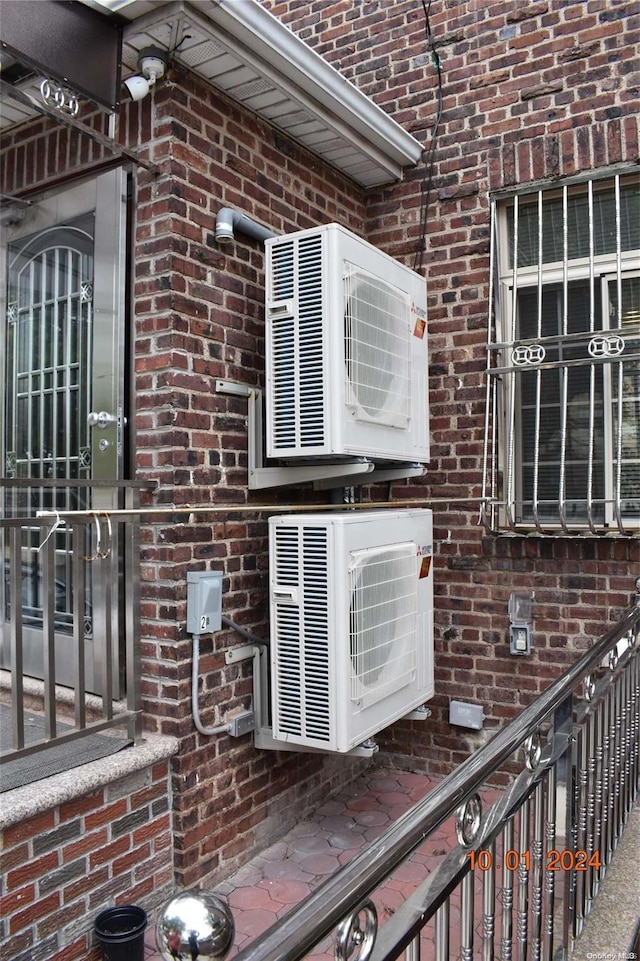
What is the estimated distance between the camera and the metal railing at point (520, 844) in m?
1.05

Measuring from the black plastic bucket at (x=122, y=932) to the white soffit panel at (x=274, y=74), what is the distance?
2.83 metres

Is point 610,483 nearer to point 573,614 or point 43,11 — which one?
point 573,614

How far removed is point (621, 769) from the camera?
247 cm

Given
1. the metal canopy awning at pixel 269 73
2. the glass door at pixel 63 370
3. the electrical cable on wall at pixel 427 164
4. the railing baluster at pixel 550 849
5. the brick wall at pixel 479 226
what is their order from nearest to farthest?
the railing baluster at pixel 550 849
the metal canopy awning at pixel 269 73
the glass door at pixel 63 370
the brick wall at pixel 479 226
the electrical cable on wall at pixel 427 164

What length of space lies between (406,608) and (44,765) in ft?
4.92

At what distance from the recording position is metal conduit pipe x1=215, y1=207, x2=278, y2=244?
2.75 metres

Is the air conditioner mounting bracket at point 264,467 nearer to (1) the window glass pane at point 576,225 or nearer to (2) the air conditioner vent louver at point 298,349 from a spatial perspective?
(2) the air conditioner vent louver at point 298,349

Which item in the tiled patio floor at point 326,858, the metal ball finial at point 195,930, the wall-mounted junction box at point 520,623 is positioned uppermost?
the metal ball finial at point 195,930

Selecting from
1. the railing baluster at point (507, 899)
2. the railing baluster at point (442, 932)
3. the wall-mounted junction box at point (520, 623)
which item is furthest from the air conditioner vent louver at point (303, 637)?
the railing baluster at point (442, 932)

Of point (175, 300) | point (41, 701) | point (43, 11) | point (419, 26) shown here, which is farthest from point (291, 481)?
point (419, 26)

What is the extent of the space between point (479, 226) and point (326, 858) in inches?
115

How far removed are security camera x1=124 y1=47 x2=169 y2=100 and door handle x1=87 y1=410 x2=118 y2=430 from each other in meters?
1.12

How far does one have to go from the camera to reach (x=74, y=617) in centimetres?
238

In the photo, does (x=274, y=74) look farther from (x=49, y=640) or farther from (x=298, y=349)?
(x=49, y=640)
